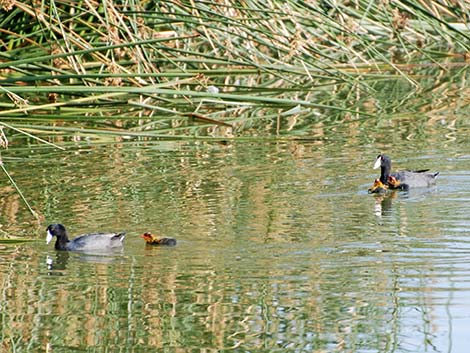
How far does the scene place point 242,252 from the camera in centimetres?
820

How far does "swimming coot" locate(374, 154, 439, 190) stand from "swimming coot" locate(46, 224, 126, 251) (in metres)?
2.53

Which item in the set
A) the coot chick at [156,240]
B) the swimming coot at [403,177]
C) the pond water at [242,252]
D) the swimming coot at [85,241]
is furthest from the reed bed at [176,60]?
the coot chick at [156,240]

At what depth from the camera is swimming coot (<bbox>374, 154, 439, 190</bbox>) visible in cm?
1026

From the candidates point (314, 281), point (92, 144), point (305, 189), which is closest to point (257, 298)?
point (314, 281)

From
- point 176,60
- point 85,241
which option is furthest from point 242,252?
point 176,60

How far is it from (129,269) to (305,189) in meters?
2.42

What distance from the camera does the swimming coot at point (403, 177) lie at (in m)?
10.3

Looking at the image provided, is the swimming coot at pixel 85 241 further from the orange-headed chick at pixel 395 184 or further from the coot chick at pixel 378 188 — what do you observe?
the orange-headed chick at pixel 395 184

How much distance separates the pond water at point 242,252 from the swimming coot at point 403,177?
0.12 metres

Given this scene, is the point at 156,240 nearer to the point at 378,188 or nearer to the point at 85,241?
the point at 85,241

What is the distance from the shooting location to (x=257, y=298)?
7.18 meters

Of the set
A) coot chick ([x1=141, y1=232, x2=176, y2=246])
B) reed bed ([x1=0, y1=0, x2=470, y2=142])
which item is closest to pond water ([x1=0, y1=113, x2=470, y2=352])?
coot chick ([x1=141, y1=232, x2=176, y2=246])

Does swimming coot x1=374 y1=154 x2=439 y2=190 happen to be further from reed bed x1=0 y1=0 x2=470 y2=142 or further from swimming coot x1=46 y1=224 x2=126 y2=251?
swimming coot x1=46 y1=224 x2=126 y2=251

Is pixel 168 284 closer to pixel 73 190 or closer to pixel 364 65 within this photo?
pixel 73 190
